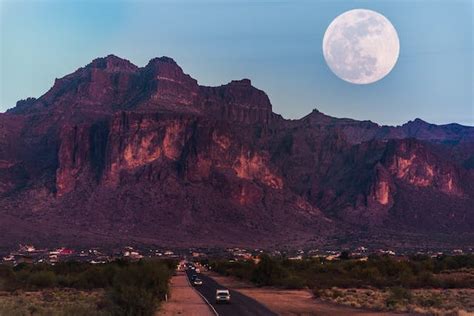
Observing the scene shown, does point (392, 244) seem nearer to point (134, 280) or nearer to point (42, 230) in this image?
point (42, 230)

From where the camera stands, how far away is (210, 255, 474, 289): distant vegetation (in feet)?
253

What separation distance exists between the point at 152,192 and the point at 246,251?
116 feet

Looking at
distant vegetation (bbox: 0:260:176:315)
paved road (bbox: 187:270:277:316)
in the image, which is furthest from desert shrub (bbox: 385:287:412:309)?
distant vegetation (bbox: 0:260:176:315)

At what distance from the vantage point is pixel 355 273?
3575 inches

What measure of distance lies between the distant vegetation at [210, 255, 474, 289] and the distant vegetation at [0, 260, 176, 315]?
67.2ft

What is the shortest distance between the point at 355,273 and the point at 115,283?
180ft

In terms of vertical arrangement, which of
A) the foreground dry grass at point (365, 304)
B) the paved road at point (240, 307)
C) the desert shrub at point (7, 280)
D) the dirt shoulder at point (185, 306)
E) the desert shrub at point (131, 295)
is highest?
the desert shrub at point (131, 295)

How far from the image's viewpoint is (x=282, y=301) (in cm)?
5853

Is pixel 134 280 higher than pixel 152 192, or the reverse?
pixel 152 192

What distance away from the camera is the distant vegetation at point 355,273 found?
77.2 m

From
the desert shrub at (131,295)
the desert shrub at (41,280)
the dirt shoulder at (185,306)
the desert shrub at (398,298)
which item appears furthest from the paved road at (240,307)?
the desert shrub at (41,280)

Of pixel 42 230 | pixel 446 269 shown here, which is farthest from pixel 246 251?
pixel 446 269

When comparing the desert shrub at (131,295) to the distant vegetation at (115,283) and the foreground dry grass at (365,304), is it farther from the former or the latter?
the foreground dry grass at (365,304)

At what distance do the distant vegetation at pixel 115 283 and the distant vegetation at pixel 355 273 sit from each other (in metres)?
20.5
